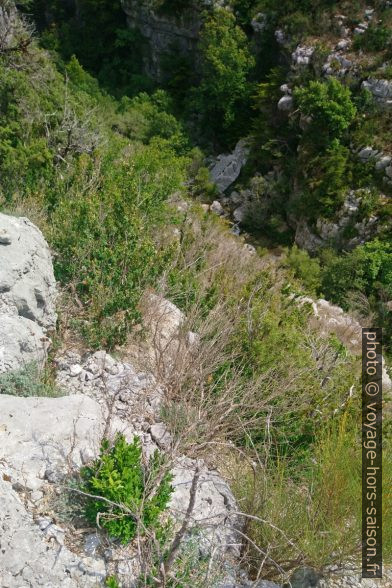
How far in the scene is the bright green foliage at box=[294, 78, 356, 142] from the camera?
13664 millimetres

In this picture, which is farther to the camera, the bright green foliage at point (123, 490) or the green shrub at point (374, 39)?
the green shrub at point (374, 39)

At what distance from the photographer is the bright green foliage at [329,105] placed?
13.7 meters

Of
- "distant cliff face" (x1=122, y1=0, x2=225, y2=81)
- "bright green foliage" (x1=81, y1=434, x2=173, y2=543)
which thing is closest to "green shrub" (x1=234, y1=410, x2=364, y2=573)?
"bright green foliage" (x1=81, y1=434, x2=173, y2=543)

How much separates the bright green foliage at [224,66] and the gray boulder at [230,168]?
1.11 m

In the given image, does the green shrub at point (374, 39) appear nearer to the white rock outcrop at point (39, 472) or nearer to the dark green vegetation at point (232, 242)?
the dark green vegetation at point (232, 242)

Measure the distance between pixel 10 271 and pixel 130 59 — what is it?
18164 mm

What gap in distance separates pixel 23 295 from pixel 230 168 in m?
13.3

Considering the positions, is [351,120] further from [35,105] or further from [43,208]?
[43,208]

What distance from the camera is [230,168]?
16719 mm

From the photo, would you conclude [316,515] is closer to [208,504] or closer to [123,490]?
[208,504]

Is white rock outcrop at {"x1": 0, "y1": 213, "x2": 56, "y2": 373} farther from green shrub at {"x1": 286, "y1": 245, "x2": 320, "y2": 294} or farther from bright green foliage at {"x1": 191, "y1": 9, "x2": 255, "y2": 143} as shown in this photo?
bright green foliage at {"x1": 191, "y1": 9, "x2": 255, "y2": 143}

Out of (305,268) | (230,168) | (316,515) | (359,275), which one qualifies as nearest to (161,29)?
(230,168)

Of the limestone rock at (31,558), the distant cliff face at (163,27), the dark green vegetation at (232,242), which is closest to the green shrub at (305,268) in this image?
the dark green vegetation at (232,242)

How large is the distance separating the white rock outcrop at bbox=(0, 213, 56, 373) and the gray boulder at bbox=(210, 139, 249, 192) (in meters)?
12.2
